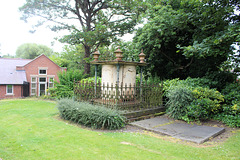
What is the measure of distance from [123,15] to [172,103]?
1255 cm

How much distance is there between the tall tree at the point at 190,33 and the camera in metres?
7.86

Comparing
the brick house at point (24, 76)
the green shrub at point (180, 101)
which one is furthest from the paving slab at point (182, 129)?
the brick house at point (24, 76)

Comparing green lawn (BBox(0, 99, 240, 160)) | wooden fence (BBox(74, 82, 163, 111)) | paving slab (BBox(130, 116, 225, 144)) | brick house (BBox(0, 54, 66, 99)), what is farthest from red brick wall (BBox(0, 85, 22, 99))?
paving slab (BBox(130, 116, 225, 144))

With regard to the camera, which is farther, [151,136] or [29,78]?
[29,78]

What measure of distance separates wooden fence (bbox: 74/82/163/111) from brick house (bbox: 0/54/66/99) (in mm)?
15706

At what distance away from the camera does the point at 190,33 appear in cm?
1145

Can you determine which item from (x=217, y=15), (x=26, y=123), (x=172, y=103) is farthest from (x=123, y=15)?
(x=26, y=123)

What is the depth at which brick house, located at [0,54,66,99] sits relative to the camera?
2408 cm

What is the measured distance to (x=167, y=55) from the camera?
41.3 ft

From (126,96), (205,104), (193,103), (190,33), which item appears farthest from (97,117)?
(190,33)

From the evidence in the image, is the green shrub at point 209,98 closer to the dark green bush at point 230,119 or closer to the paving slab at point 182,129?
the dark green bush at point 230,119

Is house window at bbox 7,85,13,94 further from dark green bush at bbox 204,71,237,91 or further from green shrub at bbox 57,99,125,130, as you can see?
dark green bush at bbox 204,71,237,91

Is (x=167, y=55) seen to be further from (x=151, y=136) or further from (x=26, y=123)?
(x=26, y=123)

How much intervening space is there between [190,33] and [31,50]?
174 ft
